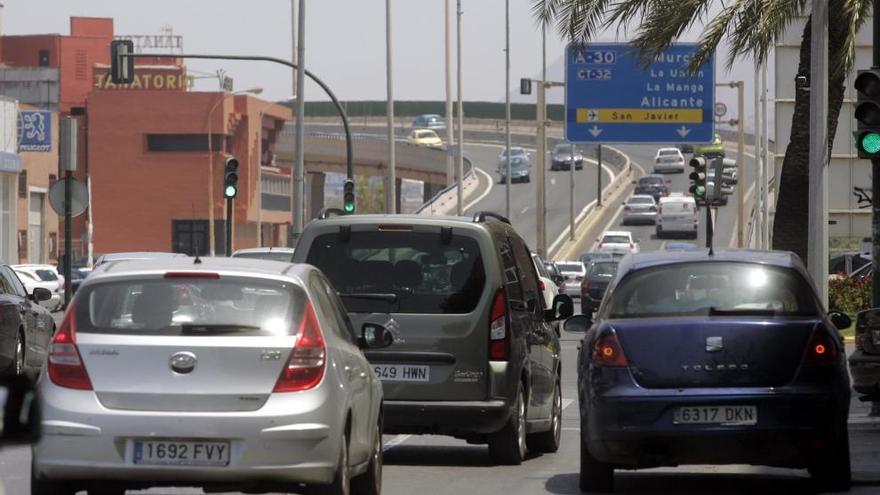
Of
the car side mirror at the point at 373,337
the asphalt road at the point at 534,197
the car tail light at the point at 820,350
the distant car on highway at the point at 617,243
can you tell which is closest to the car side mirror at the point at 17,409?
the car side mirror at the point at 373,337

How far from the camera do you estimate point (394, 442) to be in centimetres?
1611

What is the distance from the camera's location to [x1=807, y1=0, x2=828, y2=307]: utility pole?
22.3 m

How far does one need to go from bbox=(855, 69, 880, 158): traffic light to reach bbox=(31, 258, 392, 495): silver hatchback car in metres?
8.31

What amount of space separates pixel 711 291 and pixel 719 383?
684 mm

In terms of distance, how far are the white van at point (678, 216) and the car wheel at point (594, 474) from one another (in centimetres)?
7862

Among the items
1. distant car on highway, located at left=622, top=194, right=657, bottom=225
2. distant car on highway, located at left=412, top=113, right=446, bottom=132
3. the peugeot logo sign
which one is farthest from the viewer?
distant car on highway, located at left=412, top=113, right=446, bottom=132

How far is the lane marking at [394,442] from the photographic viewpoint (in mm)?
15462

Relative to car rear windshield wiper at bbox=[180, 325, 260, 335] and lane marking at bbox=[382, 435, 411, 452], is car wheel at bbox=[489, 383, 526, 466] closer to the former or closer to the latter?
lane marking at bbox=[382, 435, 411, 452]

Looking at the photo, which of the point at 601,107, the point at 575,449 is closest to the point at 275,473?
the point at 575,449

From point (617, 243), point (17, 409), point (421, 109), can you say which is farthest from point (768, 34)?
point (421, 109)

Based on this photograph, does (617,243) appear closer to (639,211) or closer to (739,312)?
(639,211)

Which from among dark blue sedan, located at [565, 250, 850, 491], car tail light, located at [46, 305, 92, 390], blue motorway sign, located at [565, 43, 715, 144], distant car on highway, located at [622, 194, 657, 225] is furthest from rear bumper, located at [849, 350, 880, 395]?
distant car on highway, located at [622, 194, 657, 225]

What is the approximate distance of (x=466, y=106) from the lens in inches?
5960

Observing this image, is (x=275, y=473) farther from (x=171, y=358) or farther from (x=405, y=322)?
(x=405, y=322)
